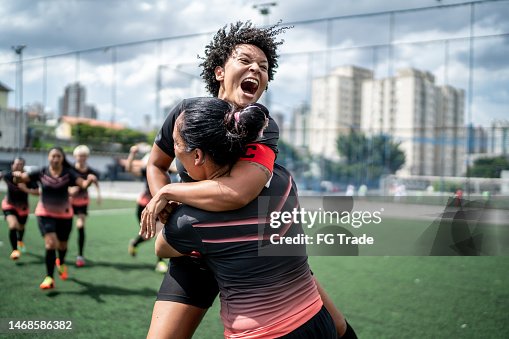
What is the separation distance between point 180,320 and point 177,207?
624 mm

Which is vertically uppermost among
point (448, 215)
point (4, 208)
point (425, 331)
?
point (448, 215)

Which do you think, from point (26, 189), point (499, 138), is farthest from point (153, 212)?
point (499, 138)

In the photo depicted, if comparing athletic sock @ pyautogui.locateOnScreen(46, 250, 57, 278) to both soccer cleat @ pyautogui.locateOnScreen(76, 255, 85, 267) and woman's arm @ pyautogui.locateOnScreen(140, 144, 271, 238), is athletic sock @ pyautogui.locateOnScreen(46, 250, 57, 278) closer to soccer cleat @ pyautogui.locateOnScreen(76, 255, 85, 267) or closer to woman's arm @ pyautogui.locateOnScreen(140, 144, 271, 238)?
soccer cleat @ pyautogui.locateOnScreen(76, 255, 85, 267)

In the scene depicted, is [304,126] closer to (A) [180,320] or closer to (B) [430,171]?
(B) [430,171]

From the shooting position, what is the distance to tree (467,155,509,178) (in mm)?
16094

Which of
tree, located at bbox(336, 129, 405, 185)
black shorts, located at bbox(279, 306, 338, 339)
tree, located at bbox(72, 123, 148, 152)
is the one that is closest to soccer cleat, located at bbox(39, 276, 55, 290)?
black shorts, located at bbox(279, 306, 338, 339)

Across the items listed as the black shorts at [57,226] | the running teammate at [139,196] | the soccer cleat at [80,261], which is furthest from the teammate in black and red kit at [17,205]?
the running teammate at [139,196]

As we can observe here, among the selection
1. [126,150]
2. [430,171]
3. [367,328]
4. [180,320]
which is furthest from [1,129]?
[180,320]

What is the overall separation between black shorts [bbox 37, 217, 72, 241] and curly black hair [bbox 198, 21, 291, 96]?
4.94 m

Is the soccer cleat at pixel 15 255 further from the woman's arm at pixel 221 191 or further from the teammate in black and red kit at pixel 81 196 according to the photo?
the woman's arm at pixel 221 191

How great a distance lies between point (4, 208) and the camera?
8844 mm

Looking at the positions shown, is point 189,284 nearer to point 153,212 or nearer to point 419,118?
point 153,212

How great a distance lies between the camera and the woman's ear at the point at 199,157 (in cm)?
165

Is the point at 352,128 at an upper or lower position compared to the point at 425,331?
upper
